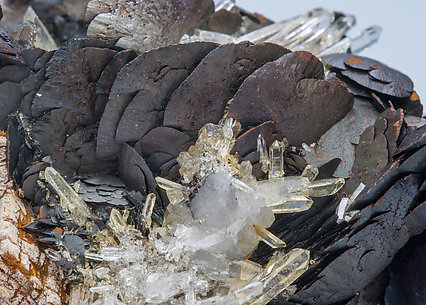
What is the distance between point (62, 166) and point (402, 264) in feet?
2.35

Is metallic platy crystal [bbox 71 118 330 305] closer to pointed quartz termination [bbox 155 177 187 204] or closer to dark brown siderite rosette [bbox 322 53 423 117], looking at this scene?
pointed quartz termination [bbox 155 177 187 204]

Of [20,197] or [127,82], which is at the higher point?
[127,82]

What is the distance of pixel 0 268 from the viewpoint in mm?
853

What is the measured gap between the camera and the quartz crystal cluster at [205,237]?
888mm

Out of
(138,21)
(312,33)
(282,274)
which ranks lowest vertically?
(282,274)

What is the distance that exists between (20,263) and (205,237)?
332mm

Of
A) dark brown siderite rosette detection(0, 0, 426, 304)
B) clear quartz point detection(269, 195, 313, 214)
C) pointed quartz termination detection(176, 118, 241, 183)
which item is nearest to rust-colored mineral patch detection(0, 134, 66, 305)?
dark brown siderite rosette detection(0, 0, 426, 304)

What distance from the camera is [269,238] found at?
35.4 inches

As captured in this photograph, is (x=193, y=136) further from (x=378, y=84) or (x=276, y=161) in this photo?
(x=378, y=84)

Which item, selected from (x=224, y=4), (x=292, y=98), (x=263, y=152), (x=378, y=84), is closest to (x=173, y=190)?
(x=263, y=152)

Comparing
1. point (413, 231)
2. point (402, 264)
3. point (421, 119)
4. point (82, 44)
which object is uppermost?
point (82, 44)

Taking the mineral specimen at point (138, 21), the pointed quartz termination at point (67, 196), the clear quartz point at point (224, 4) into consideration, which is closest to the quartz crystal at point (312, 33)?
the clear quartz point at point (224, 4)

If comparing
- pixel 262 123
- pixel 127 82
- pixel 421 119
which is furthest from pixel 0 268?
pixel 421 119

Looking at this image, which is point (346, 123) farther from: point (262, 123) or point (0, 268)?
point (0, 268)
